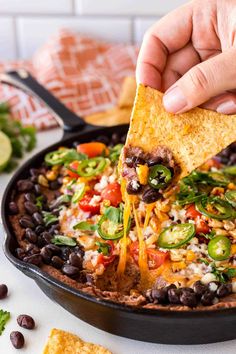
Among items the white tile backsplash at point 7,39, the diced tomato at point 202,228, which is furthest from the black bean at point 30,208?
the white tile backsplash at point 7,39

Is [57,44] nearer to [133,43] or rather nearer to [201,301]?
[133,43]

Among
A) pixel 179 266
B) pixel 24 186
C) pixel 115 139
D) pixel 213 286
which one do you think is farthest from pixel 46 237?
pixel 115 139

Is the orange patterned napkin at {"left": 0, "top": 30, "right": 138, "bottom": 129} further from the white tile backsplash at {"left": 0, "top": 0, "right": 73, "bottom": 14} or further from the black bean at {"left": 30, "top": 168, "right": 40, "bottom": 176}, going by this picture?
the black bean at {"left": 30, "top": 168, "right": 40, "bottom": 176}

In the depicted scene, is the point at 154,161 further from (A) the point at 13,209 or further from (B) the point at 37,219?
(A) the point at 13,209

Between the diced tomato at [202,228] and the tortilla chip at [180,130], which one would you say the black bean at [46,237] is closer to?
the tortilla chip at [180,130]

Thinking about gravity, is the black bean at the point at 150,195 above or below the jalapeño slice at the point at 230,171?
above

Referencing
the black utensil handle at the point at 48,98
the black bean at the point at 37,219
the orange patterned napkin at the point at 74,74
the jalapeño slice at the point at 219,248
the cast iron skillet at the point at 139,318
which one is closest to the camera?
the cast iron skillet at the point at 139,318

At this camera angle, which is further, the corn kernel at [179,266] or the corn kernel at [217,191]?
the corn kernel at [217,191]

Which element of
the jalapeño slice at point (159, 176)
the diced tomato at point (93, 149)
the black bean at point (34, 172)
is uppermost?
the jalapeño slice at point (159, 176)
